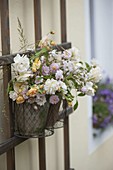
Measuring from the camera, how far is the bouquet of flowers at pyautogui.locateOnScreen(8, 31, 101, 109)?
155 cm

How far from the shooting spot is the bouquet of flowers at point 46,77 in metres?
1.55

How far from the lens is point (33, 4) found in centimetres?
185

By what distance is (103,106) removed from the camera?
9.34 feet

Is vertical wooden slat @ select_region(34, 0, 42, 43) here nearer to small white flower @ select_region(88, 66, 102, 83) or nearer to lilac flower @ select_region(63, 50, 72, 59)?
lilac flower @ select_region(63, 50, 72, 59)

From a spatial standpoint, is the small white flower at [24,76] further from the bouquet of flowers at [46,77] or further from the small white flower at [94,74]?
the small white flower at [94,74]

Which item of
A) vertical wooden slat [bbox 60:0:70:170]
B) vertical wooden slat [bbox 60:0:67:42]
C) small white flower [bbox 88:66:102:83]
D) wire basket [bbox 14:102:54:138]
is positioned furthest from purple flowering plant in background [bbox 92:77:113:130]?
wire basket [bbox 14:102:54:138]

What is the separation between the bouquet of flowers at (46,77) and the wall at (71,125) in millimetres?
177

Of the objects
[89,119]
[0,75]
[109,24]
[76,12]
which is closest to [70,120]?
[89,119]

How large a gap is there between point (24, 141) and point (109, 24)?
141 cm

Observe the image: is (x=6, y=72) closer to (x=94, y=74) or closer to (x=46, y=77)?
(x=46, y=77)

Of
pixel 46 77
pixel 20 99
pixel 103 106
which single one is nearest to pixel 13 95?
pixel 20 99

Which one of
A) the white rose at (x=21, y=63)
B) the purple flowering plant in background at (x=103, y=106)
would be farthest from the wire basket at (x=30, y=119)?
the purple flowering plant in background at (x=103, y=106)

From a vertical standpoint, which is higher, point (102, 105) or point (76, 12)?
point (76, 12)

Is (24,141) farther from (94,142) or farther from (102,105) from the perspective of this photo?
(102,105)
